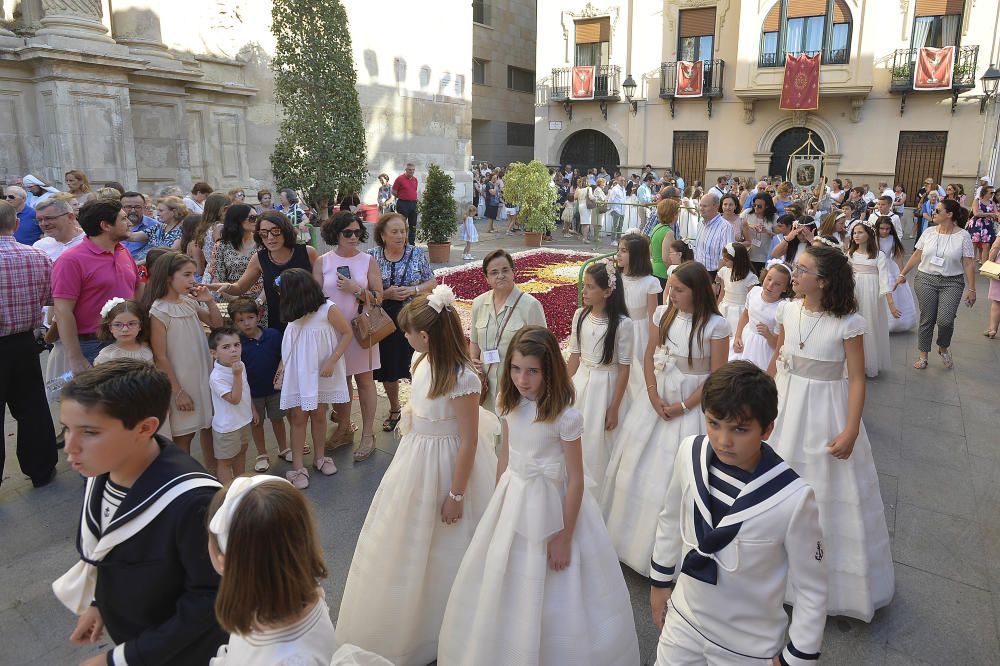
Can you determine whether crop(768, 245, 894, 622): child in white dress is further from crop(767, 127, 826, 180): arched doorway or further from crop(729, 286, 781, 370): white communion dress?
crop(767, 127, 826, 180): arched doorway

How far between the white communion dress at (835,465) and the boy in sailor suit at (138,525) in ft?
9.40

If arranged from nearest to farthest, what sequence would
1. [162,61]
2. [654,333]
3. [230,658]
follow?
[230,658]
[654,333]
[162,61]

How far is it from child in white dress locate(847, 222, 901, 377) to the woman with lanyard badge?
0.52 meters

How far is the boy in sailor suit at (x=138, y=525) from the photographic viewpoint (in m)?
1.85

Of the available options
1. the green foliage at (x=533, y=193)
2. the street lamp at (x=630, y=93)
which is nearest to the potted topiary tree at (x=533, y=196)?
the green foliage at (x=533, y=193)

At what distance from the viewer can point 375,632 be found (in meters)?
3.00

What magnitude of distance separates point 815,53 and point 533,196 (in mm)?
15071

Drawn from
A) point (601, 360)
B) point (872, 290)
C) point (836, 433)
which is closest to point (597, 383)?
point (601, 360)

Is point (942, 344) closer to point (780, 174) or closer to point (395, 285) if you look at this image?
point (395, 285)

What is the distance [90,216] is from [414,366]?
274cm

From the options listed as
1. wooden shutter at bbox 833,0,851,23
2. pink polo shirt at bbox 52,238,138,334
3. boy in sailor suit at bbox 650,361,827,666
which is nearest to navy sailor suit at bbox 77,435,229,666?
boy in sailor suit at bbox 650,361,827,666

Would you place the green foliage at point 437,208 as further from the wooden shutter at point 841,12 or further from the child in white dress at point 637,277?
the wooden shutter at point 841,12

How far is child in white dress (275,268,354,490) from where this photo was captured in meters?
4.64

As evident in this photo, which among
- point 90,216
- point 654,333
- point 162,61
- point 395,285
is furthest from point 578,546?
point 162,61
